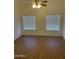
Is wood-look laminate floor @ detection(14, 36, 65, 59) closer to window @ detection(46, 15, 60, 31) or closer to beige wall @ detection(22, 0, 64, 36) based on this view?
beige wall @ detection(22, 0, 64, 36)

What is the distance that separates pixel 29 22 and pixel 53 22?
6.48ft

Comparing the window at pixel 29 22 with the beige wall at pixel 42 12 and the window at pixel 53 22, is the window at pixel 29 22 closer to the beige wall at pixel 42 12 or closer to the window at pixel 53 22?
the beige wall at pixel 42 12

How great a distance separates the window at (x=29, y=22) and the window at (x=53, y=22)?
1139 millimetres

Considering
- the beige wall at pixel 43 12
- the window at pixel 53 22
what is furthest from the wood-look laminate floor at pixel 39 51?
the window at pixel 53 22

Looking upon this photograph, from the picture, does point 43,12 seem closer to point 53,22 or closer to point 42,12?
point 42,12

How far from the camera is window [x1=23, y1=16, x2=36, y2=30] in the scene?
35.0 ft

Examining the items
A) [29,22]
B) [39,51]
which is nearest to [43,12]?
[29,22]

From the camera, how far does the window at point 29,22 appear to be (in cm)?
1066

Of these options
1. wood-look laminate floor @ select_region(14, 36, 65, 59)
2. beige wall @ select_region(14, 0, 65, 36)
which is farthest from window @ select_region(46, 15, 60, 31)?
wood-look laminate floor @ select_region(14, 36, 65, 59)

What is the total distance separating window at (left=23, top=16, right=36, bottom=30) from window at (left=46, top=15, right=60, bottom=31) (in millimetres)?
1139

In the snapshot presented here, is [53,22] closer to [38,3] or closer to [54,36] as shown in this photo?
[54,36]
